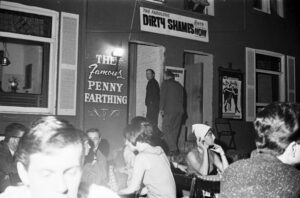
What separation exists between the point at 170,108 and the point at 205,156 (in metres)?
3.55

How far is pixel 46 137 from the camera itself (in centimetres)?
128

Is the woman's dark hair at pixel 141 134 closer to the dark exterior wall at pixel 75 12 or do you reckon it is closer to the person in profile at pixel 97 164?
the person in profile at pixel 97 164

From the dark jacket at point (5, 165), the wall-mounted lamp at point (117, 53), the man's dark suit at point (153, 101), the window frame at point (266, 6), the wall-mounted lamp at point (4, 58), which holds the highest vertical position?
the window frame at point (266, 6)

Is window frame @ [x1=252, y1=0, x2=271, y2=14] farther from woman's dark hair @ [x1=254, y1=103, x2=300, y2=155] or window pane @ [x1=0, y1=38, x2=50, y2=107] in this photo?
woman's dark hair @ [x1=254, y1=103, x2=300, y2=155]

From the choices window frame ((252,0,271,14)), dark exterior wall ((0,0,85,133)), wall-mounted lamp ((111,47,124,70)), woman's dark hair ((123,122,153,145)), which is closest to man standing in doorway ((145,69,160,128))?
wall-mounted lamp ((111,47,124,70))

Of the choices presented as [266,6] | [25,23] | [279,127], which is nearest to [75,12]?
[25,23]

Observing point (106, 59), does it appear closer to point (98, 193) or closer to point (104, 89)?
point (104, 89)

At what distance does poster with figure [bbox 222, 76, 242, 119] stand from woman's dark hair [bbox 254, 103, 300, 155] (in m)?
8.03

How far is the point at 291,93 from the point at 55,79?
7.82 metres

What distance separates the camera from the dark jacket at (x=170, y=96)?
8273mm

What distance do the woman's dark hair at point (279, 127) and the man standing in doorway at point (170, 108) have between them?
6.47 m

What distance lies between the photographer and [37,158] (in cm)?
129

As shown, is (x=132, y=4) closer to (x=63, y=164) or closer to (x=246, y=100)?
(x=246, y=100)

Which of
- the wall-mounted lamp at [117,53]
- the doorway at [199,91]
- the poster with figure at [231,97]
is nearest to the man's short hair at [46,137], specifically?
the wall-mounted lamp at [117,53]
